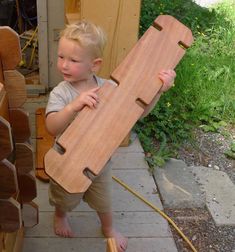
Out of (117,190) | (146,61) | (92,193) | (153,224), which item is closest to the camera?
(146,61)

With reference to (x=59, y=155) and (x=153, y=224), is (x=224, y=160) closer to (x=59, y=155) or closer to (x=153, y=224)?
(x=153, y=224)

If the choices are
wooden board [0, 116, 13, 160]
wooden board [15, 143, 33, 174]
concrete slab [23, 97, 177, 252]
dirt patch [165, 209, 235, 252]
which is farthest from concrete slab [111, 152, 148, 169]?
wooden board [0, 116, 13, 160]

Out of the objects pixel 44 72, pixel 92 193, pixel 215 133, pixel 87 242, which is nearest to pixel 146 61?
pixel 92 193

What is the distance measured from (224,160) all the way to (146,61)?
1889 mm

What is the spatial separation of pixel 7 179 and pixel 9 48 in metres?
0.49

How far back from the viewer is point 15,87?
5.82 ft

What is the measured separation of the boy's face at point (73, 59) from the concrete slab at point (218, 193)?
53.1 inches

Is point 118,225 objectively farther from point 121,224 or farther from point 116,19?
point 116,19

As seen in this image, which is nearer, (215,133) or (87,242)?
(87,242)

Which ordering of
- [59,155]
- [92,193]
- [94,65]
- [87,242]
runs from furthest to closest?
[87,242], [92,193], [94,65], [59,155]

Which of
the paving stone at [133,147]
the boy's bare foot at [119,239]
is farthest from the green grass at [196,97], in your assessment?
the boy's bare foot at [119,239]

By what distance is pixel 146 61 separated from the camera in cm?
171

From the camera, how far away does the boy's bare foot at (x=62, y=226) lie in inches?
94.7

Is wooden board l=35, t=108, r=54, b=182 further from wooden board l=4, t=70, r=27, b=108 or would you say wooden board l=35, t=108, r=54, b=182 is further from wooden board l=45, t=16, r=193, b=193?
wooden board l=45, t=16, r=193, b=193
